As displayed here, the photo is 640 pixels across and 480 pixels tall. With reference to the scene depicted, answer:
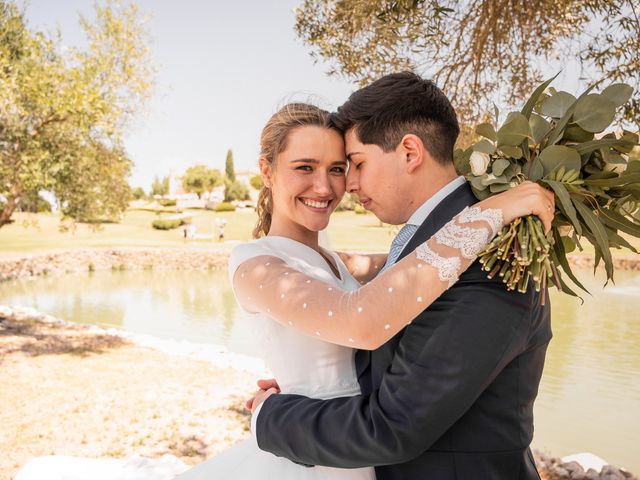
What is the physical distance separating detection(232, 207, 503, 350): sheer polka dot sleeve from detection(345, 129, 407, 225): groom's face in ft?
1.44

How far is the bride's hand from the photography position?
1685 millimetres

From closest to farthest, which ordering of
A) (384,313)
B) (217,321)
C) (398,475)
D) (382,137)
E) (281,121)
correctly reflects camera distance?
(384,313) → (398,475) → (382,137) → (281,121) → (217,321)

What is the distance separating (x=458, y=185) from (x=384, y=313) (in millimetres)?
601

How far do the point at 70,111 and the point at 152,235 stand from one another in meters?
37.2

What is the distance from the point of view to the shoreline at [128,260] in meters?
30.0

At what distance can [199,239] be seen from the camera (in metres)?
47.4

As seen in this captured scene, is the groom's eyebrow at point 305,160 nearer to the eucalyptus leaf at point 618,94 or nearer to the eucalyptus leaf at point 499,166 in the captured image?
the eucalyptus leaf at point 499,166

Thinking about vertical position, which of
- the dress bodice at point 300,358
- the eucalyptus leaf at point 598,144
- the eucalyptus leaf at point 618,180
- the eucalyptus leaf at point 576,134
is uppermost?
the eucalyptus leaf at point 576,134

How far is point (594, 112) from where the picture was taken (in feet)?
5.96

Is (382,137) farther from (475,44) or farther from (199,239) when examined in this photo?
(199,239)

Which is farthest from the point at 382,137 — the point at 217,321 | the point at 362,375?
the point at 217,321

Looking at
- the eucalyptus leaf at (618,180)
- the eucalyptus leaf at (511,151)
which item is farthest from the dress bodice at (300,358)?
the eucalyptus leaf at (618,180)

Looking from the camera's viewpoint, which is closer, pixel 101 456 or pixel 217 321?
pixel 101 456

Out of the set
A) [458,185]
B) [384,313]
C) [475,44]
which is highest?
[475,44]
